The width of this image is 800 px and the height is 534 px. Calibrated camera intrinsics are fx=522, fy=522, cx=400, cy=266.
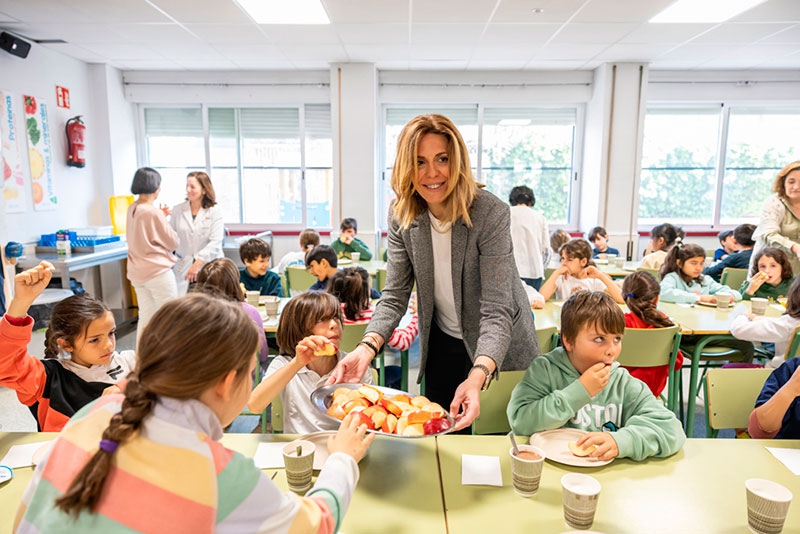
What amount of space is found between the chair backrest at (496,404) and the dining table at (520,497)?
0.97 ft

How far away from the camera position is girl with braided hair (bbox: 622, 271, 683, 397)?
8.81 feet

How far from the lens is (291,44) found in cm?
Result: 549

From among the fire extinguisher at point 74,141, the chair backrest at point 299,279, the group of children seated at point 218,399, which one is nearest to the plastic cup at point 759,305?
the group of children seated at point 218,399

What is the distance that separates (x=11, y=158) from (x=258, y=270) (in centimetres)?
300

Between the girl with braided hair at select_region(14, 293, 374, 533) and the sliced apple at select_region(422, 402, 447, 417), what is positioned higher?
the girl with braided hair at select_region(14, 293, 374, 533)

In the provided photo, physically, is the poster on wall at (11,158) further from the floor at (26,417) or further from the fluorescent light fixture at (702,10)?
the fluorescent light fixture at (702,10)

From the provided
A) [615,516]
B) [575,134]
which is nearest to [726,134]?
[575,134]

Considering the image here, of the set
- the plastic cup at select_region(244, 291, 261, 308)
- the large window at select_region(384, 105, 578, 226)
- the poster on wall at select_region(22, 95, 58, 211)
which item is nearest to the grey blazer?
the plastic cup at select_region(244, 291, 261, 308)

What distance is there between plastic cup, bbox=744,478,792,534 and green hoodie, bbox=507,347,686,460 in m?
0.29

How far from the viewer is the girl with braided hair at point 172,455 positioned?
698 millimetres

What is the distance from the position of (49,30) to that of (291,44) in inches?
87.7

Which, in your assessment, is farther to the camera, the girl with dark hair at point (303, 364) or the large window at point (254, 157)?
the large window at point (254, 157)

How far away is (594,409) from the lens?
162cm

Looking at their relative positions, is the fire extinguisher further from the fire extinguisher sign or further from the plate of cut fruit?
the plate of cut fruit
